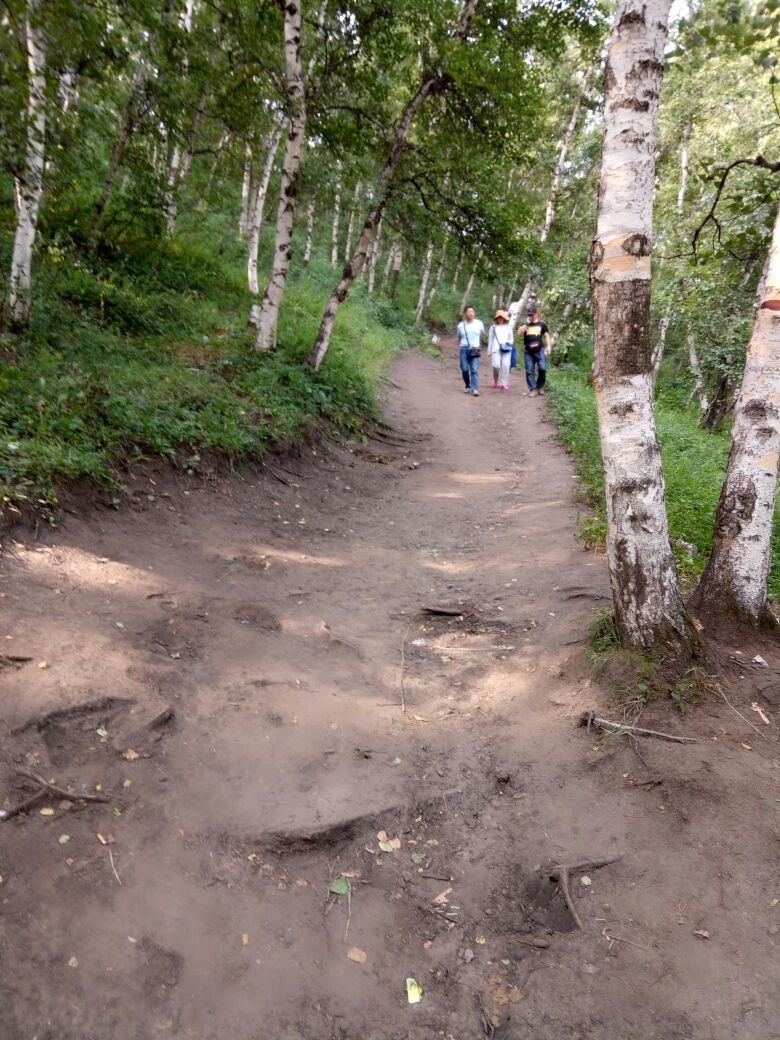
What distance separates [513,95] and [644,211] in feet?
28.9

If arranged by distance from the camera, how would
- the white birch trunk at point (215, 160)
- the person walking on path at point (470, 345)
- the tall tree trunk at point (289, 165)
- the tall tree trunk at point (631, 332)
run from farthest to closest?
1. the white birch trunk at point (215, 160)
2. the person walking on path at point (470, 345)
3. the tall tree trunk at point (289, 165)
4. the tall tree trunk at point (631, 332)

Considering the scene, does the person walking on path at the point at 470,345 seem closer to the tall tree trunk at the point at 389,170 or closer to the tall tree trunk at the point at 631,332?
the tall tree trunk at the point at 389,170

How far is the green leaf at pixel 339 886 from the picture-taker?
3.12m

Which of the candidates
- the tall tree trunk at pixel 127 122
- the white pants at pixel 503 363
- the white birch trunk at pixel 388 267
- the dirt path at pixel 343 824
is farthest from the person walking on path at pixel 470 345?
the white birch trunk at pixel 388 267

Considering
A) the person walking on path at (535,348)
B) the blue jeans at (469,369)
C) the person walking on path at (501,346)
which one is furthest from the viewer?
the blue jeans at (469,369)

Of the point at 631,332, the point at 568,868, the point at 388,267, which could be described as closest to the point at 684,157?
the point at 388,267

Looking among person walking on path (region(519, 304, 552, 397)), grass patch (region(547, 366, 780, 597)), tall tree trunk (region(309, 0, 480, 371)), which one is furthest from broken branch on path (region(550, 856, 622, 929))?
person walking on path (region(519, 304, 552, 397))

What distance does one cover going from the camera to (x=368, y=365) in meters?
16.8

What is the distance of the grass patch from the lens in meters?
6.59

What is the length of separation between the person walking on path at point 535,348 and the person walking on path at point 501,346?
17.9 inches

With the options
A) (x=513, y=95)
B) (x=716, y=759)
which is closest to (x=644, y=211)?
(x=716, y=759)

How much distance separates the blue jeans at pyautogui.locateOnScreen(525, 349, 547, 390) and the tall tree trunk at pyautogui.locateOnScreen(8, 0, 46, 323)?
37.3 feet

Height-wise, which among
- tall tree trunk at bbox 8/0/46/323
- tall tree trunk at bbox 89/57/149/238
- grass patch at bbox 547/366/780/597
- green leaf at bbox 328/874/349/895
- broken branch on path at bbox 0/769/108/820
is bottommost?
green leaf at bbox 328/874/349/895

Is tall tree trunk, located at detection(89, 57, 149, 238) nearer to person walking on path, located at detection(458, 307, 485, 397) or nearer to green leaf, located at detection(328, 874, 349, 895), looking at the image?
person walking on path, located at detection(458, 307, 485, 397)
